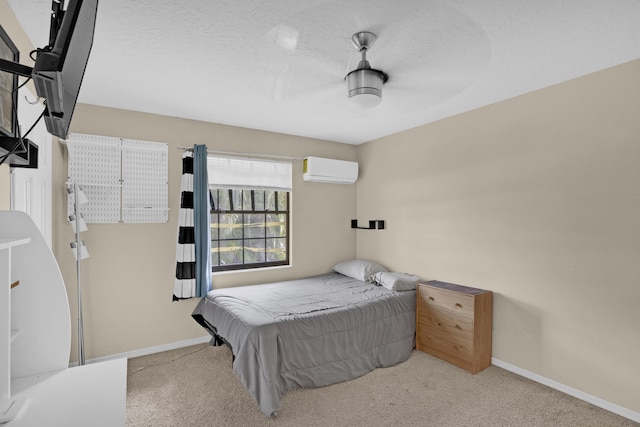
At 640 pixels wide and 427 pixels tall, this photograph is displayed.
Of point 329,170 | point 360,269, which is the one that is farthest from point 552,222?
point 329,170

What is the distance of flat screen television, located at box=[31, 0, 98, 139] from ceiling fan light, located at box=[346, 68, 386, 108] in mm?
1518

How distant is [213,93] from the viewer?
2844 mm

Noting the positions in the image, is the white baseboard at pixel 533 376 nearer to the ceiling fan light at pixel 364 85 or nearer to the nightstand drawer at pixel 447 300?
the nightstand drawer at pixel 447 300

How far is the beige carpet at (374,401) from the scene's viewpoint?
7.36 ft


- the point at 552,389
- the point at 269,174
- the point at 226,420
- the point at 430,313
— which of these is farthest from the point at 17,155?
the point at 552,389

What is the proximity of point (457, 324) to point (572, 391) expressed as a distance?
0.92 meters

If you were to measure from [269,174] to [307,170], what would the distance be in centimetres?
49

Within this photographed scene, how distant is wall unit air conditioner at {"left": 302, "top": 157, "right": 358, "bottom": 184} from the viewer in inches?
164

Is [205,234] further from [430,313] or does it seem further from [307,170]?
[430,313]

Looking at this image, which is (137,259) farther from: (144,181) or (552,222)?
→ (552,222)

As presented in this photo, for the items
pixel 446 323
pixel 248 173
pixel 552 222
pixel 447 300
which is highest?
pixel 248 173

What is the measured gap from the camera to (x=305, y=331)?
104 inches

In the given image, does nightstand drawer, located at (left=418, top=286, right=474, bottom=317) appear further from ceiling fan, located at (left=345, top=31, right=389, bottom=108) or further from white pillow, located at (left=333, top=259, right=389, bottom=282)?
ceiling fan, located at (left=345, top=31, right=389, bottom=108)

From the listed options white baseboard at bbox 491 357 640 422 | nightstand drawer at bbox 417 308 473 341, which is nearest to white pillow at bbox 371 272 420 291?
nightstand drawer at bbox 417 308 473 341
